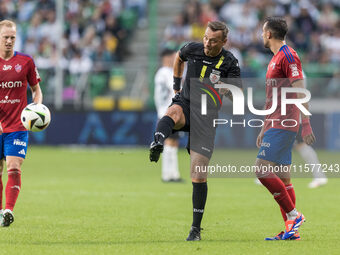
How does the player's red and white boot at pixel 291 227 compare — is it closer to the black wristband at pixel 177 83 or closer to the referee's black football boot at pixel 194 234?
the referee's black football boot at pixel 194 234

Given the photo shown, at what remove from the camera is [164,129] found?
24.2ft

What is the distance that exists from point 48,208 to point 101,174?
509 cm

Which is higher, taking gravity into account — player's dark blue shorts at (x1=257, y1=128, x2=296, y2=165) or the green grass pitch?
player's dark blue shorts at (x1=257, y1=128, x2=296, y2=165)

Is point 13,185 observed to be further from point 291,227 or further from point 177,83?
point 291,227

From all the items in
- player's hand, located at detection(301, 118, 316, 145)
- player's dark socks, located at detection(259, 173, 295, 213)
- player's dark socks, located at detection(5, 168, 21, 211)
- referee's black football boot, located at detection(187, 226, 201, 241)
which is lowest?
referee's black football boot, located at detection(187, 226, 201, 241)

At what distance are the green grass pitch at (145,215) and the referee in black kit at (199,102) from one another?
62cm

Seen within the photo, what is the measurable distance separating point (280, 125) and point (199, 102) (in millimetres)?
870

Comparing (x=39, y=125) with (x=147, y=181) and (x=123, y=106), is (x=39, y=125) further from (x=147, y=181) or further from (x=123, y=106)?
(x=123, y=106)

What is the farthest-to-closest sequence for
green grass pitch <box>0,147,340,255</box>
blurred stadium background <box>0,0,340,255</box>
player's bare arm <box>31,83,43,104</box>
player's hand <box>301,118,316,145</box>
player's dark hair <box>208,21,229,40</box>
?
player's bare arm <box>31,83,43,104</box>
blurred stadium background <box>0,0,340,255</box>
player's dark hair <box>208,21,229,40</box>
player's hand <box>301,118,316,145</box>
green grass pitch <box>0,147,340,255</box>

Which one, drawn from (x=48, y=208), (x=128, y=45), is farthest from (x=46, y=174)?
(x=128, y=45)

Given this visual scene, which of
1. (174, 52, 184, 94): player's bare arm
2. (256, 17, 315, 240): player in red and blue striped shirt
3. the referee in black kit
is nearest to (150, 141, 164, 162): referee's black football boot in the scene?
the referee in black kit

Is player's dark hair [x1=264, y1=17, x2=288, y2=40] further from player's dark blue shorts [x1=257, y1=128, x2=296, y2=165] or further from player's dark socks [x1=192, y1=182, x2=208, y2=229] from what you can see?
player's dark socks [x1=192, y1=182, x2=208, y2=229]

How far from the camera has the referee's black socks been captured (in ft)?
A: 23.6

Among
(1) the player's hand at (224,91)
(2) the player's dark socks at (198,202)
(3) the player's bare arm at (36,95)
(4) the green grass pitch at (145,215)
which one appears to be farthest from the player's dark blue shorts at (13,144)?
(1) the player's hand at (224,91)
